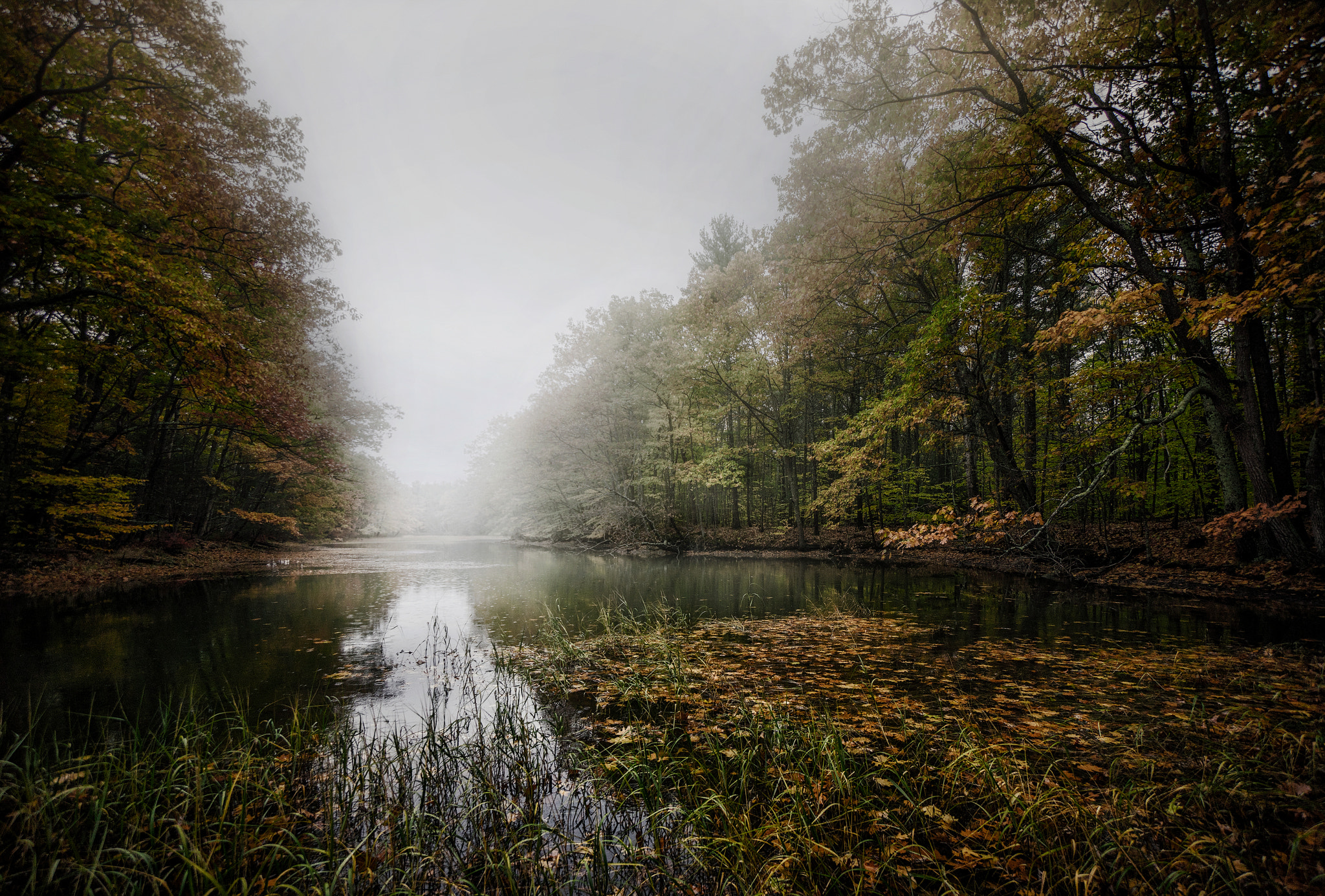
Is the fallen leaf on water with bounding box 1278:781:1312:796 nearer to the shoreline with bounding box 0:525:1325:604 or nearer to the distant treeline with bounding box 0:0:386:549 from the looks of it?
the shoreline with bounding box 0:525:1325:604

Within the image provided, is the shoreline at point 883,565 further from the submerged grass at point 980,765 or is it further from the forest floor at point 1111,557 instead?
the submerged grass at point 980,765

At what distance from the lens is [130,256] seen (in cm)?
704

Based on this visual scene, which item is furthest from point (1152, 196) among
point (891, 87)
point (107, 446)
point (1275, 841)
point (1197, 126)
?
point (107, 446)

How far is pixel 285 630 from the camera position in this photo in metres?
7.64

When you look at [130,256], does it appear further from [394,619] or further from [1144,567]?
[1144,567]

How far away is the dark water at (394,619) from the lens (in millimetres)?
5348

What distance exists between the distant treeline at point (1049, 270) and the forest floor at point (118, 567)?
1742 cm

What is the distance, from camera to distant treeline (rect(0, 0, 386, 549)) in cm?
746

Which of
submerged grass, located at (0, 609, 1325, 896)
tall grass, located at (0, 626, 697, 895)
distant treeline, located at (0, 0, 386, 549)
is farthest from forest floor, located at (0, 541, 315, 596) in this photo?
tall grass, located at (0, 626, 697, 895)

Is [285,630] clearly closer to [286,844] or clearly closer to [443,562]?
[286,844]

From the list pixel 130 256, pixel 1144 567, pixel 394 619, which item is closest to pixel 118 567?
pixel 394 619

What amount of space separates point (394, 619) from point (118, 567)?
10.0 metres

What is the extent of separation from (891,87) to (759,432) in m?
16.0

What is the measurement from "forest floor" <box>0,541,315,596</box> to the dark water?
121 cm
